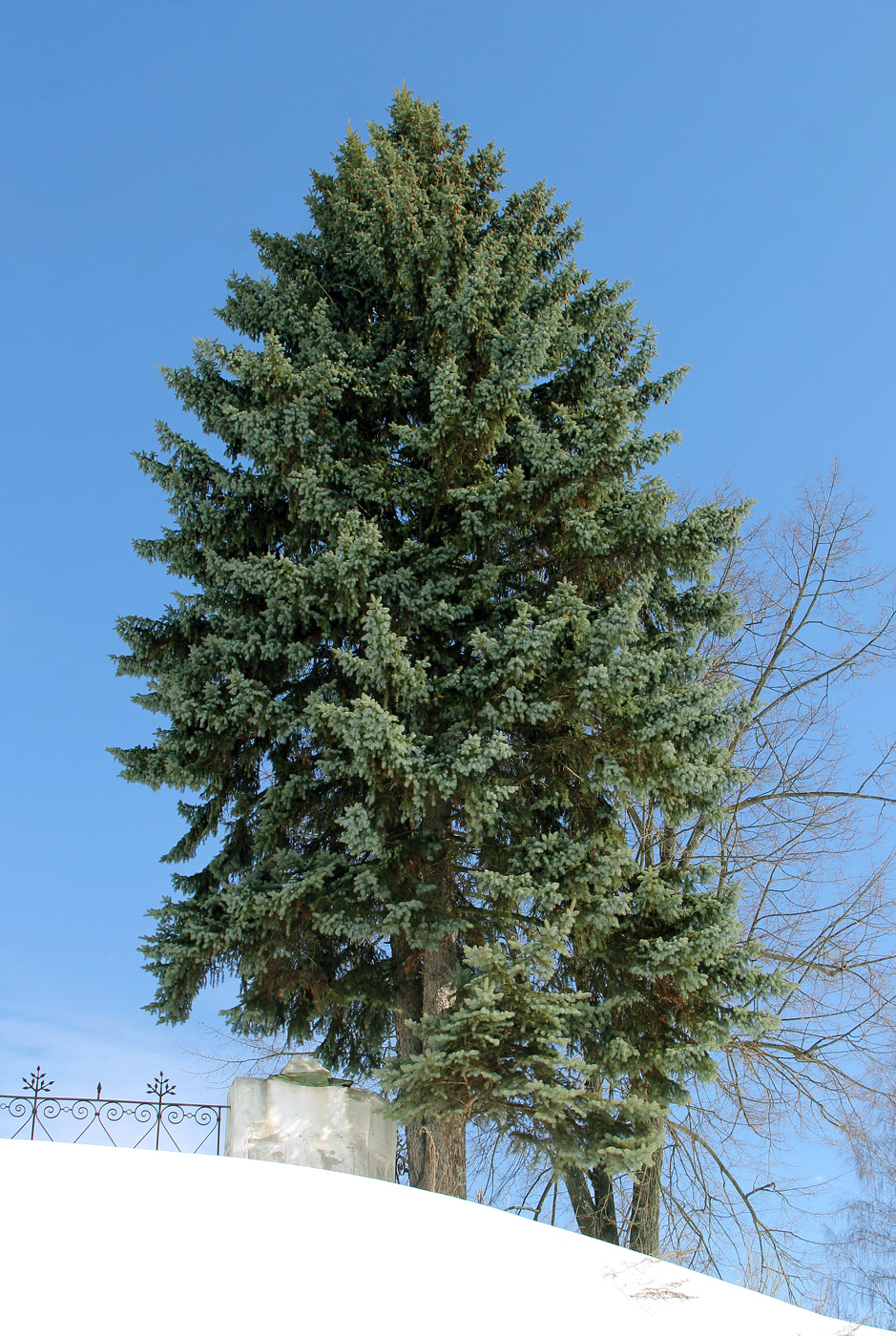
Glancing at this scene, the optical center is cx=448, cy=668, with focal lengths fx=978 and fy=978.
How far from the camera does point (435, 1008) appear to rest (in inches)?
287

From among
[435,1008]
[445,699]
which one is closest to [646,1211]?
[435,1008]

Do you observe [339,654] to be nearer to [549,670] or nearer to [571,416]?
[549,670]

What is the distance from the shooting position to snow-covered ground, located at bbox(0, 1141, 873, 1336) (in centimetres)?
408

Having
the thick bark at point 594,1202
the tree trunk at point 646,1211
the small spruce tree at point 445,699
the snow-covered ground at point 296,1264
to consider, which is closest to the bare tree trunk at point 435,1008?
the small spruce tree at point 445,699

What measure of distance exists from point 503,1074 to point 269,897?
1.99 m

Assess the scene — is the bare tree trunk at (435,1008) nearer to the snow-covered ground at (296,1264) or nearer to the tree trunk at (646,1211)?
the snow-covered ground at (296,1264)

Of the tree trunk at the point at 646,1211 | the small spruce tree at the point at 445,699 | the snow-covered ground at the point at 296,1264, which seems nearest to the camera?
the snow-covered ground at the point at 296,1264

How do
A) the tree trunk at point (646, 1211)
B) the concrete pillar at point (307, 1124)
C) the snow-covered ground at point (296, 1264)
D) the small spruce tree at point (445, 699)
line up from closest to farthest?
1. the snow-covered ground at point (296, 1264)
2. the small spruce tree at point (445, 699)
3. the concrete pillar at point (307, 1124)
4. the tree trunk at point (646, 1211)

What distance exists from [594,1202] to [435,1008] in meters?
3.63

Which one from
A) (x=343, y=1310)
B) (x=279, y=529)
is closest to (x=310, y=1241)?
(x=343, y=1310)

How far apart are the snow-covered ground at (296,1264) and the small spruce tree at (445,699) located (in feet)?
3.25

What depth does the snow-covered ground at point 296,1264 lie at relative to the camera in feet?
13.4

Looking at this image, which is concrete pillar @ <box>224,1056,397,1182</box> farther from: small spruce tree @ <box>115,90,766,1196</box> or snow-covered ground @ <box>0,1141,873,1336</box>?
snow-covered ground @ <box>0,1141,873,1336</box>

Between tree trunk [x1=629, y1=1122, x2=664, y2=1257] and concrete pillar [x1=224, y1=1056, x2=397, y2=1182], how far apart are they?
2757 millimetres
